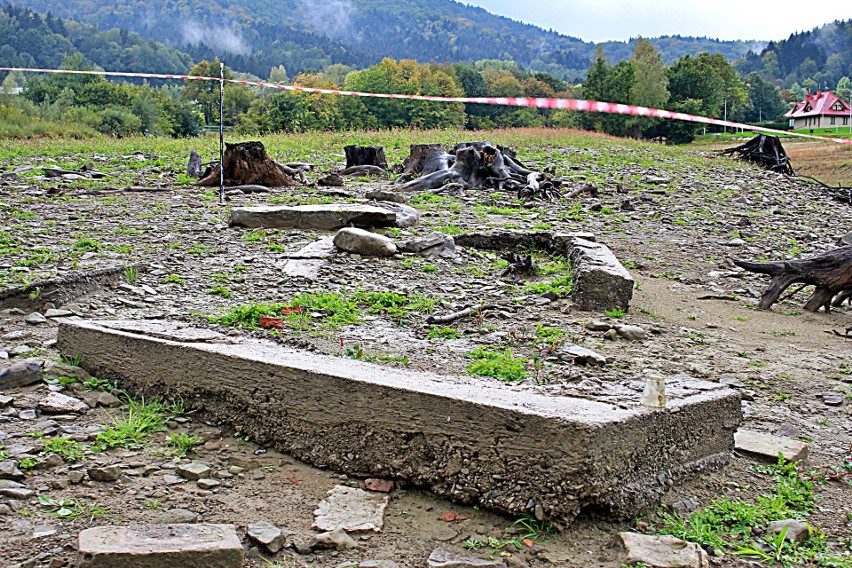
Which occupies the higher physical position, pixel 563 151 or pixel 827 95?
pixel 827 95

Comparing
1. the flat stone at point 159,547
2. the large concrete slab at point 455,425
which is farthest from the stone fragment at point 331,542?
the large concrete slab at point 455,425

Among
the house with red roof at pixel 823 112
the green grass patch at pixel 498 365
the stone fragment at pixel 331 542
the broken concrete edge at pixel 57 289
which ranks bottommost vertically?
the stone fragment at pixel 331 542

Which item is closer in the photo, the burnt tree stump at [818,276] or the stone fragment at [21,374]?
the stone fragment at [21,374]

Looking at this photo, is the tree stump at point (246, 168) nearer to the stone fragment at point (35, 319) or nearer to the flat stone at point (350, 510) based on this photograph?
the stone fragment at point (35, 319)

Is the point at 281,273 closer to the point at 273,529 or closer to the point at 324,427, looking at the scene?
the point at 324,427

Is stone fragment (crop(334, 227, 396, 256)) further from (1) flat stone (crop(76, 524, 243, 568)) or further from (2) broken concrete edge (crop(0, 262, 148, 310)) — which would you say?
(1) flat stone (crop(76, 524, 243, 568))

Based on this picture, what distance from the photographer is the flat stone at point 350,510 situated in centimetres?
270

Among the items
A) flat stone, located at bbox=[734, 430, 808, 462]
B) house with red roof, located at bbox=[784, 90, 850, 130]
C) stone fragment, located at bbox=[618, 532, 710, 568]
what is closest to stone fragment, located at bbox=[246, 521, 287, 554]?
stone fragment, located at bbox=[618, 532, 710, 568]

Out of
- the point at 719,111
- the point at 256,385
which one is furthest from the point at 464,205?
the point at 719,111

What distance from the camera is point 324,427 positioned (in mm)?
3102

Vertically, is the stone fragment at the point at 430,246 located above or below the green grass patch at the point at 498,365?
above

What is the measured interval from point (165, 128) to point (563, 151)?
4431cm

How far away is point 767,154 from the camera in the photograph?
20.4 m

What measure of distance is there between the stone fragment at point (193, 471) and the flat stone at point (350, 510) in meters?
0.50
